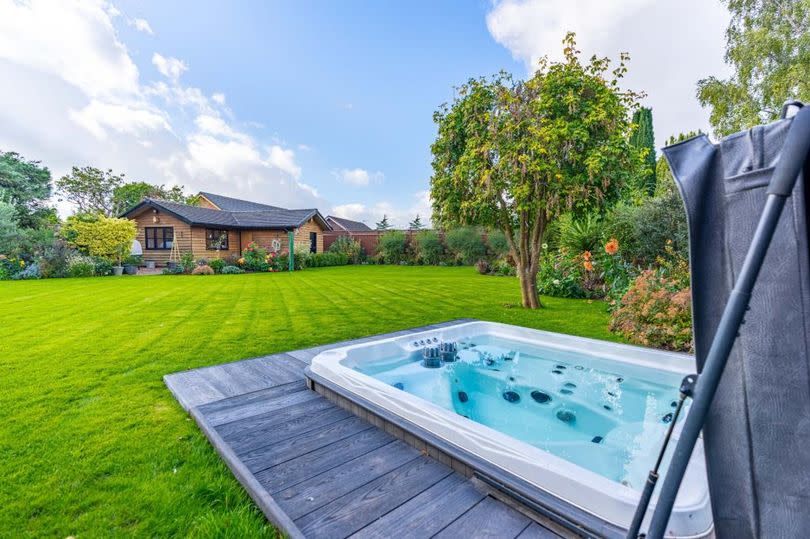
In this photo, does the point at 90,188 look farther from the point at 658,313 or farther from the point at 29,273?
the point at 658,313

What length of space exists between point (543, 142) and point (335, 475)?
17.4 feet

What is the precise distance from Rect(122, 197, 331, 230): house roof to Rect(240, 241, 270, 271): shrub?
8.17 ft

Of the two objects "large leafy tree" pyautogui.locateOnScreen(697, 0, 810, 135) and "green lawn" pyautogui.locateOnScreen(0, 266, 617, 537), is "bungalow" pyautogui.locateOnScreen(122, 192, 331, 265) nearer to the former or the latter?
"green lawn" pyautogui.locateOnScreen(0, 266, 617, 537)

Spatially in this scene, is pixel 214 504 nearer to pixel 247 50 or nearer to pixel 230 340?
pixel 230 340

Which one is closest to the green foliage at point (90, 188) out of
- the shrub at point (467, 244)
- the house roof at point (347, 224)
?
the house roof at point (347, 224)

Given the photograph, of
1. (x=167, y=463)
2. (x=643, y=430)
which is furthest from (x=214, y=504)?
(x=643, y=430)

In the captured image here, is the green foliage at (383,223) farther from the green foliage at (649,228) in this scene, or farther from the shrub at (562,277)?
the green foliage at (649,228)

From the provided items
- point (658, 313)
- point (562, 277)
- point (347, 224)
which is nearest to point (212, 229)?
point (562, 277)

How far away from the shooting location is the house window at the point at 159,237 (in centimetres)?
1770

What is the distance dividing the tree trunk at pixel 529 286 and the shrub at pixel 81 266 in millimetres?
14734

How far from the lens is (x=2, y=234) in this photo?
13.2 m

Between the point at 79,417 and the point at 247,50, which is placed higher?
the point at 247,50

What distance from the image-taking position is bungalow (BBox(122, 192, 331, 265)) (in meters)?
17.3

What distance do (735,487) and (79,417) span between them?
3849 millimetres
